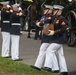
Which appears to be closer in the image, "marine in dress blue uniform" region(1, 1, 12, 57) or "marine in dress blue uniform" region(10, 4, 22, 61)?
"marine in dress blue uniform" region(10, 4, 22, 61)

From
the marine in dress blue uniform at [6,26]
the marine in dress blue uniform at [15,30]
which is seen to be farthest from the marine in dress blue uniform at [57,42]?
the marine in dress blue uniform at [6,26]

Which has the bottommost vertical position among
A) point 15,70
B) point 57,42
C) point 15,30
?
point 15,70

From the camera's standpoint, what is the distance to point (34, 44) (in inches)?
623

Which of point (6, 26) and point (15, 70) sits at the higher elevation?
point (6, 26)

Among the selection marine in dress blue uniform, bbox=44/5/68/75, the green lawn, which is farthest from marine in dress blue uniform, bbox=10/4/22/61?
marine in dress blue uniform, bbox=44/5/68/75

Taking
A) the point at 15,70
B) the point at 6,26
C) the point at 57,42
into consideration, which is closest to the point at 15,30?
the point at 6,26

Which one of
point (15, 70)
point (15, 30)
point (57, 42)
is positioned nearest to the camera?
point (15, 70)

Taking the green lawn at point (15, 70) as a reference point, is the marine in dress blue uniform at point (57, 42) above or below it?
above

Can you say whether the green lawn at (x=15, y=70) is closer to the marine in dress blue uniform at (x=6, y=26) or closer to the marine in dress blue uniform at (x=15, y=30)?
the marine in dress blue uniform at (x=15, y=30)

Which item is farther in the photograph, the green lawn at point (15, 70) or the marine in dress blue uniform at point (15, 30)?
the marine in dress blue uniform at point (15, 30)

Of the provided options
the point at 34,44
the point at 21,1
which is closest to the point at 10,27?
the point at 34,44

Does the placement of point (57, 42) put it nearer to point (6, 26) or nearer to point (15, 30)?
point (15, 30)

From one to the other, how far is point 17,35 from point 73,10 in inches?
198

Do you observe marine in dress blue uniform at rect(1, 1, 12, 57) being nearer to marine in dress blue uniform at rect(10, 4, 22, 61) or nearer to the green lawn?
marine in dress blue uniform at rect(10, 4, 22, 61)
